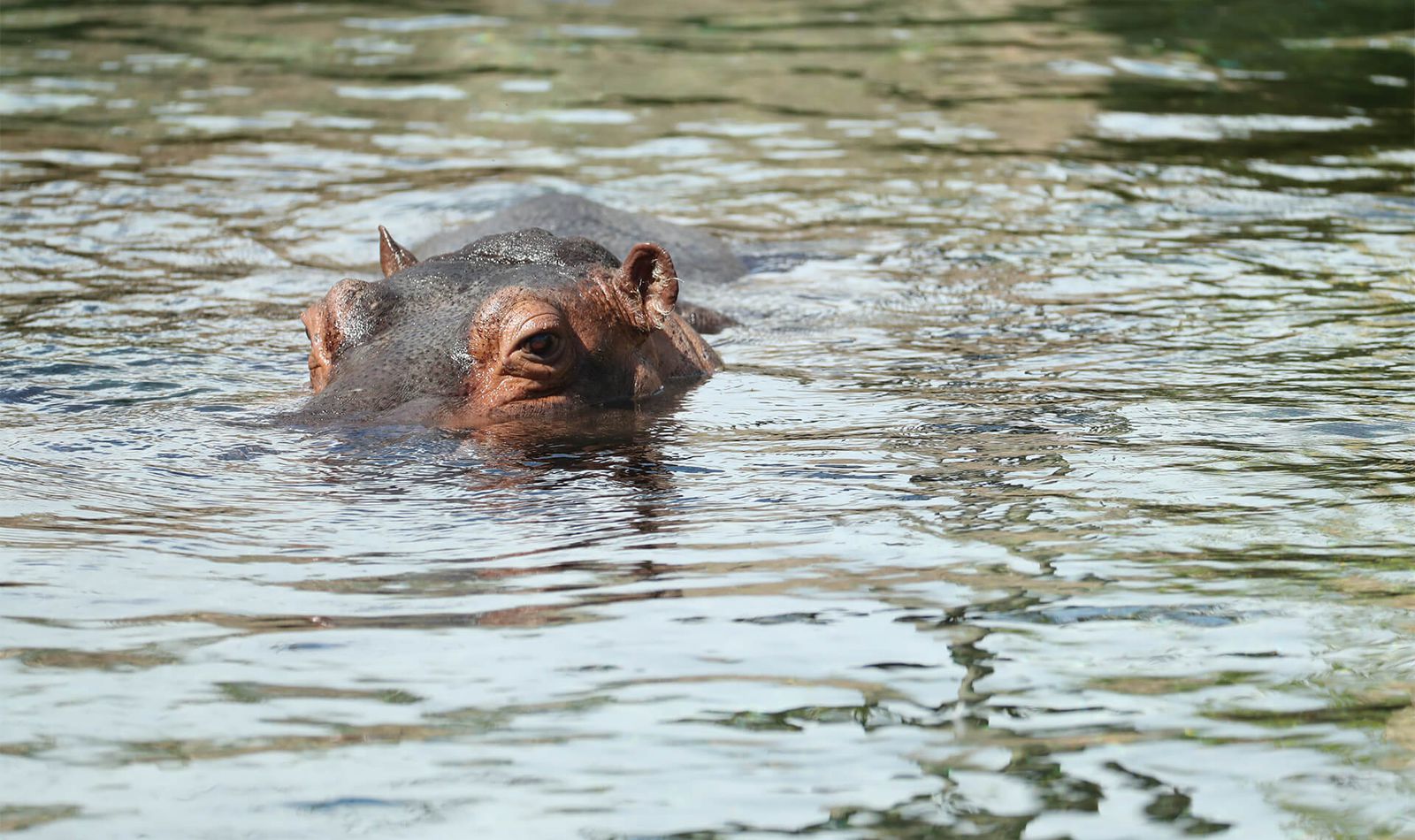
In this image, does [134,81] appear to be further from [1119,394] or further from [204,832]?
[204,832]

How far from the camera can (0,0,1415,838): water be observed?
3338mm

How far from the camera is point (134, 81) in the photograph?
612 inches

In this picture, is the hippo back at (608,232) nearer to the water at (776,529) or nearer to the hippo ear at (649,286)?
the water at (776,529)

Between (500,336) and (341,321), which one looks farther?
(341,321)

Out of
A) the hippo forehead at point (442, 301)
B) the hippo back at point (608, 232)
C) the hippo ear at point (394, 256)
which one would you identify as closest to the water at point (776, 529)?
the hippo back at point (608, 232)

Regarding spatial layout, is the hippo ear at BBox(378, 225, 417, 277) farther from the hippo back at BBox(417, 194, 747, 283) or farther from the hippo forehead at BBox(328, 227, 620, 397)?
the hippo back at BBox(417, 194, 747, 283)

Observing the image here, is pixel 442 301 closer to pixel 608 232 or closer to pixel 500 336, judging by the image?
pixel 500 336

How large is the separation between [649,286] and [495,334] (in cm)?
88

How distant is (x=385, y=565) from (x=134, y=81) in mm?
12049

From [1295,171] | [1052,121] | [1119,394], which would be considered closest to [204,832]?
[1119,394]

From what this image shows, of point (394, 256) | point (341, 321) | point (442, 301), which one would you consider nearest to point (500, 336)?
point (442, 301)

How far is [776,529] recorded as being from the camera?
16.2ft

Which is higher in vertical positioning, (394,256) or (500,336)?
(394,256)

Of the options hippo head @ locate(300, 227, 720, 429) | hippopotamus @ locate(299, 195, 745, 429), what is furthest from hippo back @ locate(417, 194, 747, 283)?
hippo head @ locate(300, 227, 720, 429)
